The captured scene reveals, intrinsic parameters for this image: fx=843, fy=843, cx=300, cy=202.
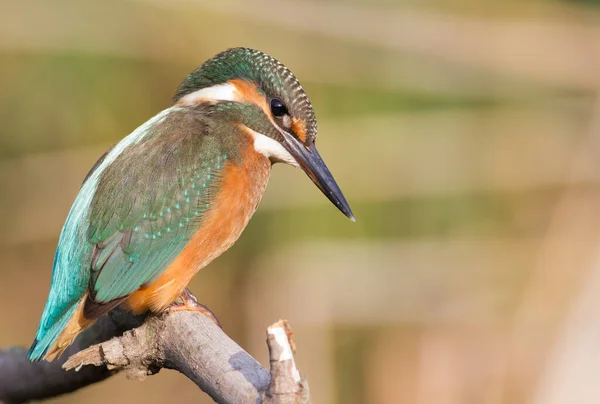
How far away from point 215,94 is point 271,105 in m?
0.19

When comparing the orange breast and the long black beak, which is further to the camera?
the long black beak

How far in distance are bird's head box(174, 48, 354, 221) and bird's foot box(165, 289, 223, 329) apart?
1.58ft

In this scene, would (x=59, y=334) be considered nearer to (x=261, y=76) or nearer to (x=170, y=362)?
(x=170, y=362)

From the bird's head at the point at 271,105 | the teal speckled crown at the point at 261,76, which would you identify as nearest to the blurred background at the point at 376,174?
the bird's head at the point at 271,105

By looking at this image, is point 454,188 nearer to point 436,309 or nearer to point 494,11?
point 436,309

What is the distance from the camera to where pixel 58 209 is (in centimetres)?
389

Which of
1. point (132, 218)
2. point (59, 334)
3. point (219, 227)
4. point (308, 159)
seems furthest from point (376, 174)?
point (59, 334)

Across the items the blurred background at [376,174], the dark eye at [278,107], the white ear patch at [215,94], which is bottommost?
the blurred background at [376,174]

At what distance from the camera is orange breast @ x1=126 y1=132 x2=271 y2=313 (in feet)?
7.51

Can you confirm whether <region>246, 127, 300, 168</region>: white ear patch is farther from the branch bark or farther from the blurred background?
the blurred background

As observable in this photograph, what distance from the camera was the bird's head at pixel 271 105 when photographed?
243cm

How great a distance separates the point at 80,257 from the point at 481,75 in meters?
2.55

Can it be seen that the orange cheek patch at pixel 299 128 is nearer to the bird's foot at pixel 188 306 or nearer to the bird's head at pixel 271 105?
the bird's head at pixel 271 105

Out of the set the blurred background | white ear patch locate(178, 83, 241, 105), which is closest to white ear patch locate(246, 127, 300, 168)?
white ear patch locate(178, 83, 241, 105)
